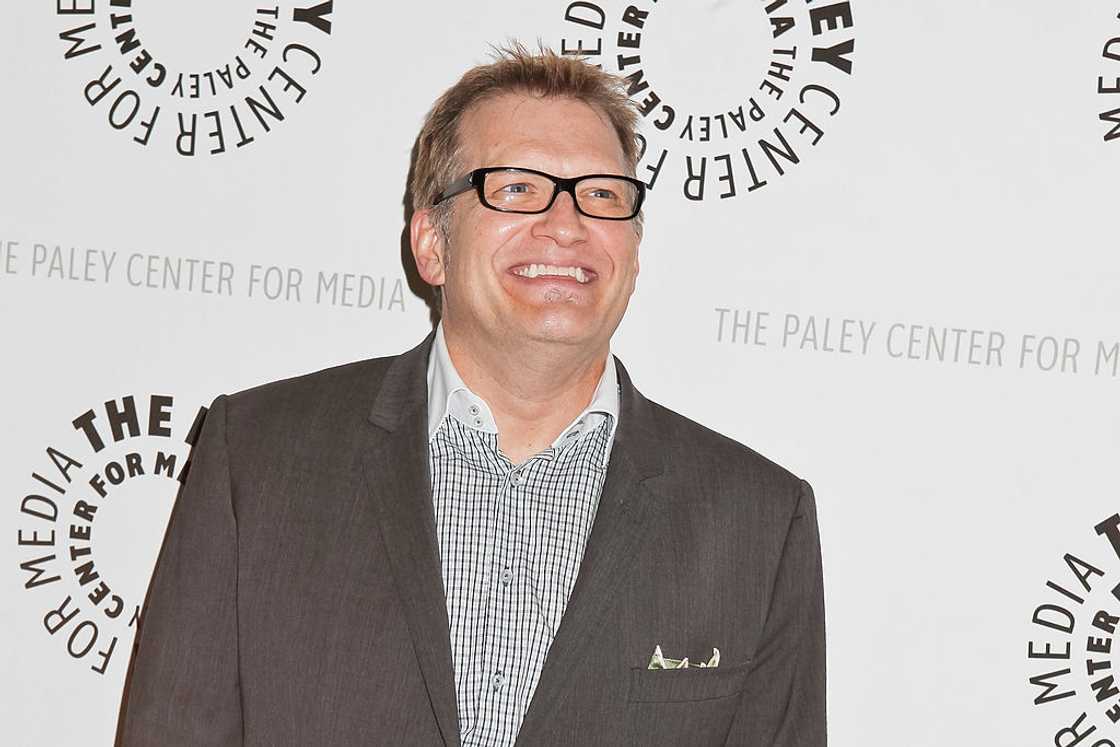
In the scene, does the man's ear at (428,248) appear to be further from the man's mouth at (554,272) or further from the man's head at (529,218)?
the man's mouth at (554,272)

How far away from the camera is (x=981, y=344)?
1956 millimetres

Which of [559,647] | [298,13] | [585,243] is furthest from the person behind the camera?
[298,13]

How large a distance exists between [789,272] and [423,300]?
63 cm

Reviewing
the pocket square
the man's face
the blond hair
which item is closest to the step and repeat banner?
the blond hair

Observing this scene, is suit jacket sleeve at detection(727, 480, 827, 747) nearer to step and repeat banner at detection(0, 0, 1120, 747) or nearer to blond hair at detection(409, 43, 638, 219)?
step and repeat banner at detection(0, 0, 1120, 747)

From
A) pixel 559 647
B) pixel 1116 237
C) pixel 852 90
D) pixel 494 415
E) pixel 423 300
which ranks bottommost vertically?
pixel 559 647

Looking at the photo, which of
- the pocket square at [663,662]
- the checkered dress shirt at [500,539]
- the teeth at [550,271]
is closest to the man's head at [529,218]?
the teeth at [550,271]

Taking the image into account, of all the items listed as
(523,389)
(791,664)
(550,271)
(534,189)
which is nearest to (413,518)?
(523,389)

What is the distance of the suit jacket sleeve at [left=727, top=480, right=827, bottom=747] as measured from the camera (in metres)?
1.75

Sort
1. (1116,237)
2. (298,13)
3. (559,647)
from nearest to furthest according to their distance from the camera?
1. (559,647)
2. (1116,237)
3. (298,13)

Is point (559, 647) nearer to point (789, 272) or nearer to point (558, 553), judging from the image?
point (558, 553)

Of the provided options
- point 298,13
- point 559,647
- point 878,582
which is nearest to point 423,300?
point 298,13

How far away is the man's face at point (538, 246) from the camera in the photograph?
5.38ft

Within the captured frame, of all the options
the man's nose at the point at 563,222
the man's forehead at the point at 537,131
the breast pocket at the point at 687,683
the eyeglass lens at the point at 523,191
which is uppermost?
the man's forehead at the point at 537,131
